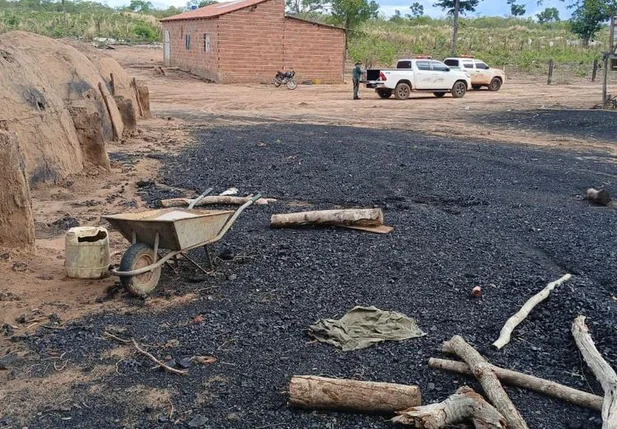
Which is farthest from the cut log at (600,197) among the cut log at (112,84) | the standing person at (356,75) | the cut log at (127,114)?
the standing person at (356,75)

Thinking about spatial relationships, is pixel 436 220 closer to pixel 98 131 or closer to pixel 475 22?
pixel 98 131

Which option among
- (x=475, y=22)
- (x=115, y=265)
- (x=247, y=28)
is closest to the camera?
(x=115, y=265)

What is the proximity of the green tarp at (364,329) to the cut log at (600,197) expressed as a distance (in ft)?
18.9

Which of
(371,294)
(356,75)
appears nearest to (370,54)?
(356,75)

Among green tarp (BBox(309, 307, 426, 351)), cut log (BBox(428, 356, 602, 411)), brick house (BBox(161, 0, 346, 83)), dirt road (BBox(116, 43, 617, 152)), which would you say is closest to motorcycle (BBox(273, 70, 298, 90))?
dirt road (BBox(116, 43, 617, 152))

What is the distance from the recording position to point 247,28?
32.4 m

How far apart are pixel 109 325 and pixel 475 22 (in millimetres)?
95568

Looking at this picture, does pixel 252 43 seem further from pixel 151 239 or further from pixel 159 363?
pixel 159 363

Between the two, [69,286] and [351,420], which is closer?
[351,420]

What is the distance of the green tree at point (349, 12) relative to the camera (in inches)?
1597

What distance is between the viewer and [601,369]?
4508 millimetres

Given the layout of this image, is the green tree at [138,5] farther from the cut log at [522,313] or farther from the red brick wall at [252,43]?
the cut log at [522,313]

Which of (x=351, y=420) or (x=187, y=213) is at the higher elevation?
(x=187, y=213)

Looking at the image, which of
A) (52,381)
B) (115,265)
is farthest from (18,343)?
(115,265)
